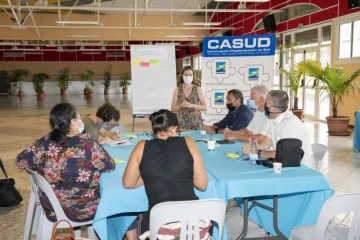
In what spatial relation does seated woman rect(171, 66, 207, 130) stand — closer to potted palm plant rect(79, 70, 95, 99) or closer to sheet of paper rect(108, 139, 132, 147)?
sheet of paper rect(108, 139, 132, 147)

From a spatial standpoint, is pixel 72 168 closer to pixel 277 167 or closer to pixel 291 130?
pixel 277 167

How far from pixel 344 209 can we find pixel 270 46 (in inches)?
185

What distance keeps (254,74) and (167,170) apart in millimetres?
4686

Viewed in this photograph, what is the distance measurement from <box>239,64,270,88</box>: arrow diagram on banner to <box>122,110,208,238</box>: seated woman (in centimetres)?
452

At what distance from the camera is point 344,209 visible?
195cm

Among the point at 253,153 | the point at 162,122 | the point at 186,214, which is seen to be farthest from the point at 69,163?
the point at 253,153

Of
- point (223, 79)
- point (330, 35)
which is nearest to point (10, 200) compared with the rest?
point (223, 79)

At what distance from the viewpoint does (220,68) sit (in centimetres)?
661

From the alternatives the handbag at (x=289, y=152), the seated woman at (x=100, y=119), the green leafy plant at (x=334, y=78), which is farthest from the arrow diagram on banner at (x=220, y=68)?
the handbag at (x=289, y=152)

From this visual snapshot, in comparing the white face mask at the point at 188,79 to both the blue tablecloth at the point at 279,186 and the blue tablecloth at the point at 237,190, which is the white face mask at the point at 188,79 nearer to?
the blue tablecloth at the point at 279,186

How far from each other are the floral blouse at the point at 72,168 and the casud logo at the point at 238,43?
175 inches

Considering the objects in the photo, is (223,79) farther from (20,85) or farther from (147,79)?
(20,85)

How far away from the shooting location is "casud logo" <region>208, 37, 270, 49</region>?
20.8ft

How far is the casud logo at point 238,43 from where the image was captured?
634 cm
